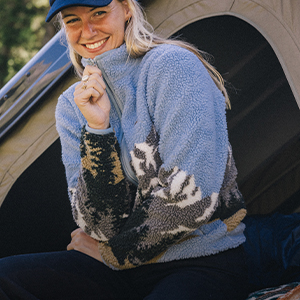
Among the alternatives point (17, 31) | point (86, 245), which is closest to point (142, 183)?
point (86, 245)

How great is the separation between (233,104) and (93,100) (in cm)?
92

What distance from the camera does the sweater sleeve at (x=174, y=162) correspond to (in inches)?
40.2

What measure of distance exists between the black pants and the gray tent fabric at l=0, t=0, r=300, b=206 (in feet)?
2.44

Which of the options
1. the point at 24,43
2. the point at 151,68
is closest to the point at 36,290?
the point at 151,68

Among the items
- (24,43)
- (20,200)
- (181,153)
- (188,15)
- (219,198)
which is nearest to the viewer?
(181,153)

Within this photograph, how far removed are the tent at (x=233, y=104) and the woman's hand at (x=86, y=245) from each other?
665mm

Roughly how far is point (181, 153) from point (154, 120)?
16cm

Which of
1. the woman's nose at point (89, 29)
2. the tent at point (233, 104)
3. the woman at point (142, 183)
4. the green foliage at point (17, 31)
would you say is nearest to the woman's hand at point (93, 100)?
the woman at point (142, 183)

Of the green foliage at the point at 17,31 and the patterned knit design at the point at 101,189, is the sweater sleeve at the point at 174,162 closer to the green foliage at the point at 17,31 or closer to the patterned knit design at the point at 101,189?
the patterned knit design at the point at 101,189

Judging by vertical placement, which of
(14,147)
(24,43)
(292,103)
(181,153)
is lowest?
(292,103)

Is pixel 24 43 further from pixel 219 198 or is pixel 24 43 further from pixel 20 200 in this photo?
pixel 219 198

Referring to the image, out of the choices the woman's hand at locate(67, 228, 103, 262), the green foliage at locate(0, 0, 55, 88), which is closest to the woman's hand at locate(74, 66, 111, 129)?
the woman's hand at locate(67, 228, 103, 262)

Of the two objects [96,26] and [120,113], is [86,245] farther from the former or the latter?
[96,26]

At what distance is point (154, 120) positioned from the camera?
1119mm
